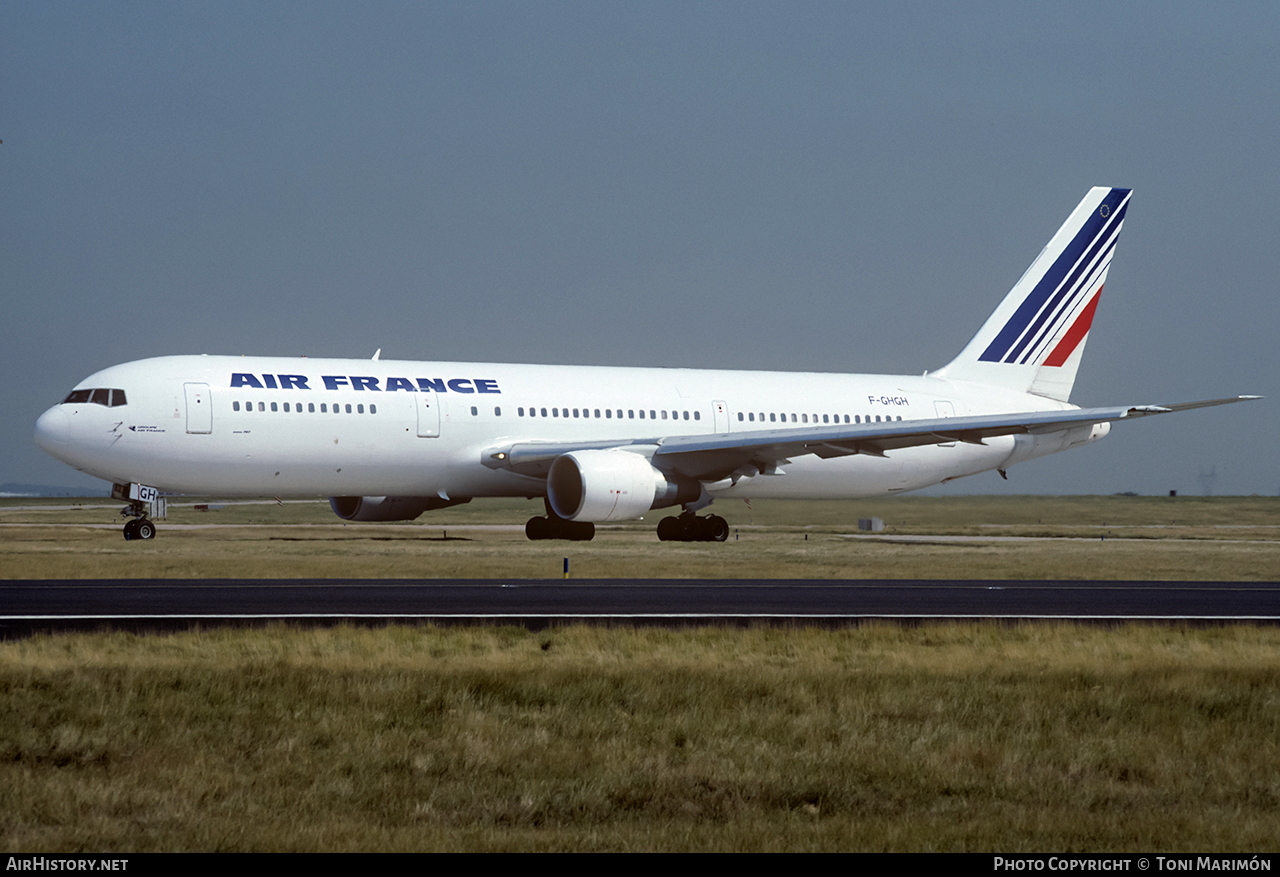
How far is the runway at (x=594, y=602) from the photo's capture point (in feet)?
Answer: 60.7

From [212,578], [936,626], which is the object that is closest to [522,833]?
[936,626]

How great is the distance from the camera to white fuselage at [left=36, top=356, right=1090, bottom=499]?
108 ft

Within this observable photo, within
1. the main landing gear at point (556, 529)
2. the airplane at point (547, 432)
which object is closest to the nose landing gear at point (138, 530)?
the airplane at point (547, 432)

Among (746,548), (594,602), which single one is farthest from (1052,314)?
→ (594,602)

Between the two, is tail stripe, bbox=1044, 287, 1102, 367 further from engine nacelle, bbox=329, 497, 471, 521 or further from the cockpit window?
the cockpit window

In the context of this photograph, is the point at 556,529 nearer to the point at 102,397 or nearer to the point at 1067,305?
the point at 102,397

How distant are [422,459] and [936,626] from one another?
63.7ft

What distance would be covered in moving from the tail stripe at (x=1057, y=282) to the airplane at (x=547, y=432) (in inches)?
5.6

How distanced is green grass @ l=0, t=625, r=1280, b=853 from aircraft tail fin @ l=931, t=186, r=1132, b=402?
30.7 metres

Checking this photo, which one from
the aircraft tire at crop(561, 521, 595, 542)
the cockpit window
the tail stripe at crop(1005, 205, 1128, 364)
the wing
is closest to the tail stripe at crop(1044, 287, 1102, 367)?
the tail stripe at crop(1005, 205, 1128, 364)

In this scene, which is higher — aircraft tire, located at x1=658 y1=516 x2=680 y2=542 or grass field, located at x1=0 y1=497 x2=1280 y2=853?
aircraft tire, located at x1=658 y1=516 x2=680 y2=542

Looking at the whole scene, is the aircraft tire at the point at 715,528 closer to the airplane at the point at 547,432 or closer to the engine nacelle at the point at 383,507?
the airplane at the point at 547,432

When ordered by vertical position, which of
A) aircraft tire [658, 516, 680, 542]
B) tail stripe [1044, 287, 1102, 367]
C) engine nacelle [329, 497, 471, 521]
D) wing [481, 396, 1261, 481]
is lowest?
aircraft tire [658, 516, 680, 542]

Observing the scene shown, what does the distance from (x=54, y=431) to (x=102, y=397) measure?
50.3 inches
